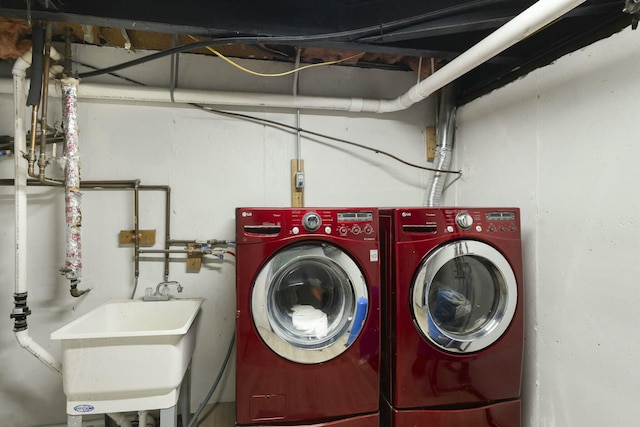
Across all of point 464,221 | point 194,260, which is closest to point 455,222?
point 464,221

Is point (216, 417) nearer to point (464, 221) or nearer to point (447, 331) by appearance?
point (447, 331)

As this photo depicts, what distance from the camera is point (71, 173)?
4.97 ft

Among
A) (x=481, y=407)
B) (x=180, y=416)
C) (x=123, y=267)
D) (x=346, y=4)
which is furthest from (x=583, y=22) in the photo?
(x=180, y=416)

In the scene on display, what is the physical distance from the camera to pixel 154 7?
1.38m

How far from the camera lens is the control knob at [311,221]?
4.38 ft

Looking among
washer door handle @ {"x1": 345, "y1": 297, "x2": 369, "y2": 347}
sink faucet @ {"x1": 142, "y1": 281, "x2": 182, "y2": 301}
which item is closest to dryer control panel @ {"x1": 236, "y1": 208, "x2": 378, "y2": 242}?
washer door handle @ {"x1": 345, "y1": 297, "x2": 369, "y2": 347}

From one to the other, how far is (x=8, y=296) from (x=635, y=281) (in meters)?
2.82

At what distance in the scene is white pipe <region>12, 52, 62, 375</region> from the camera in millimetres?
1459

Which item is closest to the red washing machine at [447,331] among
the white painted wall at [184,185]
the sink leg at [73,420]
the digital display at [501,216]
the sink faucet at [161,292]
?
the digital display at [501,216]

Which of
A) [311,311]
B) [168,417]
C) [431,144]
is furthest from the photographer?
[431,144]

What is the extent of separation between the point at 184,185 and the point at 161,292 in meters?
0.62

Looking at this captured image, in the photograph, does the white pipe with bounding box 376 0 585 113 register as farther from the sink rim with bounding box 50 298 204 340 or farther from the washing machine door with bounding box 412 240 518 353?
the sink rim with bounding box 50 298 204 340

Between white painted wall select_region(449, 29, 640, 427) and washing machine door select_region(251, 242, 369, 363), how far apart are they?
859 millimetres

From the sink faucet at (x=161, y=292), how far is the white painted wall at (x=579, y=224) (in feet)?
6.04
